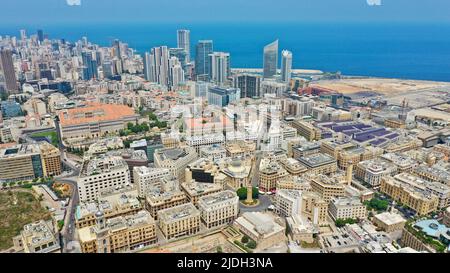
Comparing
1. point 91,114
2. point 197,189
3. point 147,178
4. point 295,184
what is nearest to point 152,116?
Result: point 91,114

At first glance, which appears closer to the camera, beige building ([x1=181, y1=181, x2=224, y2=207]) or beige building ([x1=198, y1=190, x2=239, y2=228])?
beige building ([x1=198, y1=190, x2=239, y2=228])

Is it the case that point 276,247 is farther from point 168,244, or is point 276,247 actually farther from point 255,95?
point 255,95

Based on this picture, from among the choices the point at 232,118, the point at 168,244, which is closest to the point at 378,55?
the point at 232,118

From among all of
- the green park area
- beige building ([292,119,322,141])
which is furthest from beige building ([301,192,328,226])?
the green park area

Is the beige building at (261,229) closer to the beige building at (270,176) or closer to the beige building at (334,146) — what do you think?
the beige building at (270,176)

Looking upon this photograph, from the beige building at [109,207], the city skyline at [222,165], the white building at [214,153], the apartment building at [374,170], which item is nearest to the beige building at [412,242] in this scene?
the city skyline at [222,165]

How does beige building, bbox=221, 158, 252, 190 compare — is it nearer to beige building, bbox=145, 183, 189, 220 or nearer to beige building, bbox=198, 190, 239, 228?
beige building, bbox=198, 190, 239, 228
